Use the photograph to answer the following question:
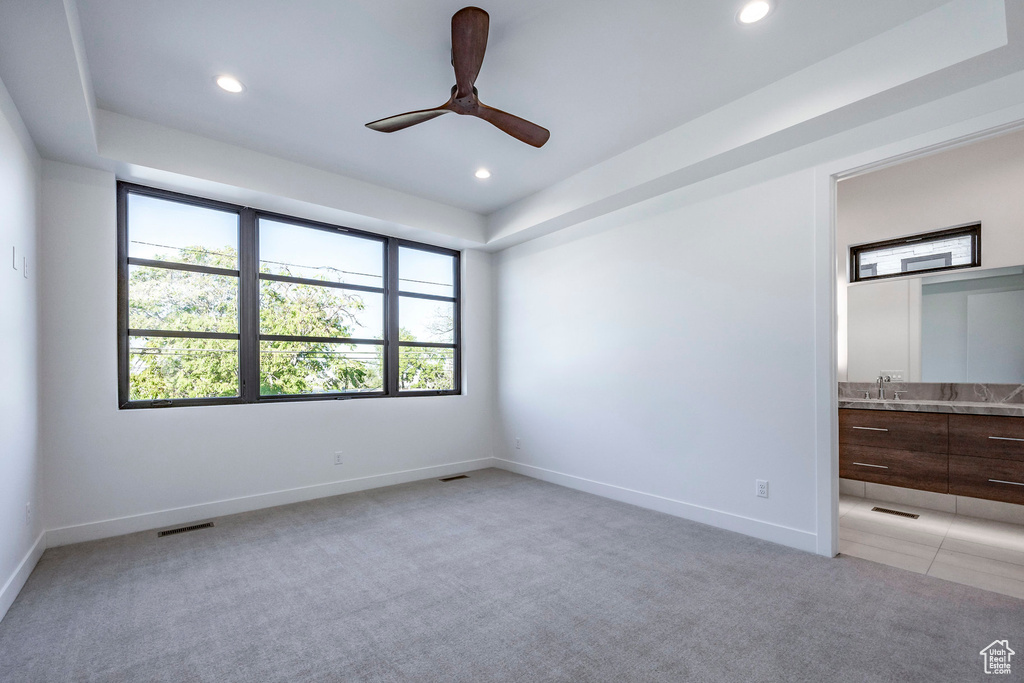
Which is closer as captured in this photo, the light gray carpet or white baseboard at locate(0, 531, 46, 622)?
the light gray carpet

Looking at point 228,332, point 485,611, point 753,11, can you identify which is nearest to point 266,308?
point 228,332

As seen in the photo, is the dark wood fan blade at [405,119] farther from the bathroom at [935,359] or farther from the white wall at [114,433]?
the bathroom at [935,359]

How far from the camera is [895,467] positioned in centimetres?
388

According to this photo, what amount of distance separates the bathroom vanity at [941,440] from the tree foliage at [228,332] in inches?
176

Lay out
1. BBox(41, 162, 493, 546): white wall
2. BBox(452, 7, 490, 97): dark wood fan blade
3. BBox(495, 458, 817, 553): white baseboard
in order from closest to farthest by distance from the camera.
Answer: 1. BBox(452, 7, 490, 97): dark wood fan blade
2. BBox(495, 458, 817, 553): white baseboard
3. BBox(41, 162, 493, 546): white wall

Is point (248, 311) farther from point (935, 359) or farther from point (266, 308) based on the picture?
point (935, 359)

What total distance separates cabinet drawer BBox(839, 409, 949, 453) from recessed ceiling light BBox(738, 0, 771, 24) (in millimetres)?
3282

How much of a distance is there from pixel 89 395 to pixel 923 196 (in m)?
6.66

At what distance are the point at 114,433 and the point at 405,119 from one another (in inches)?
119

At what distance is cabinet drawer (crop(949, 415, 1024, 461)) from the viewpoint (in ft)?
10.8

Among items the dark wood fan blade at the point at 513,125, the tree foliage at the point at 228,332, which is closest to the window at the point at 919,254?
the dark wood fan blade at the point at 513,125

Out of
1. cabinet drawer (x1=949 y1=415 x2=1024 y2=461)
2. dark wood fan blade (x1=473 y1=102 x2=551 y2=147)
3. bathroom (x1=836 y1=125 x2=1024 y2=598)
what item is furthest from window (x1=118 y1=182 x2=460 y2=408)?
cabinet drawer (x1=949 y1=415 x2=1024 y2=461)

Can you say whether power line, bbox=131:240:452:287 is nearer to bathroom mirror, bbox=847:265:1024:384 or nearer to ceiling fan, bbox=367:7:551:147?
ceiling fan, bbox=367:7:551:147

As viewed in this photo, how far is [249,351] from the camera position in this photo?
4066 millimetres
